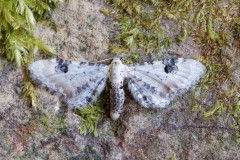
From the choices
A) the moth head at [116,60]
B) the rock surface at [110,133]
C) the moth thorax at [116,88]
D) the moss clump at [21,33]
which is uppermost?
the moss clump at [21,33]

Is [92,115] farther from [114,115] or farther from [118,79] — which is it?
[118,79]

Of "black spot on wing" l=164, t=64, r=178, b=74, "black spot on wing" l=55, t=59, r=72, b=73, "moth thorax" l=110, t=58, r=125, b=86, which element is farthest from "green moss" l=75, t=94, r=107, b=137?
"black spot on wing" l=164, t=64, r=178, b=74

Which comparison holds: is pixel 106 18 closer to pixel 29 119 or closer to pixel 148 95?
pixel 148 95

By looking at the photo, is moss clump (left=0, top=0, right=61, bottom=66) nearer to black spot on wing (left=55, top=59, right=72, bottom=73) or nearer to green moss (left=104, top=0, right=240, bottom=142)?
black spot on wing (left=55, top=59, right=72, bottom=73)

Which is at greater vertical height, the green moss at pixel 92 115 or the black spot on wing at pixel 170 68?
the black spot on wing at pixel 170 68

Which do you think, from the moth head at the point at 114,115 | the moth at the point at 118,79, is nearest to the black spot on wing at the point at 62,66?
the moth at the point at 118,79

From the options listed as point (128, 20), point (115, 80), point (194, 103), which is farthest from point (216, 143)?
point (128, 20)

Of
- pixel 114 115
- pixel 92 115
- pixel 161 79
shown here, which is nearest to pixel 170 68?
pixel 161 79

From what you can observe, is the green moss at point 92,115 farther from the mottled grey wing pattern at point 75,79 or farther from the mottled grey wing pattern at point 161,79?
the mottled grey wing pattern at point 161,79
